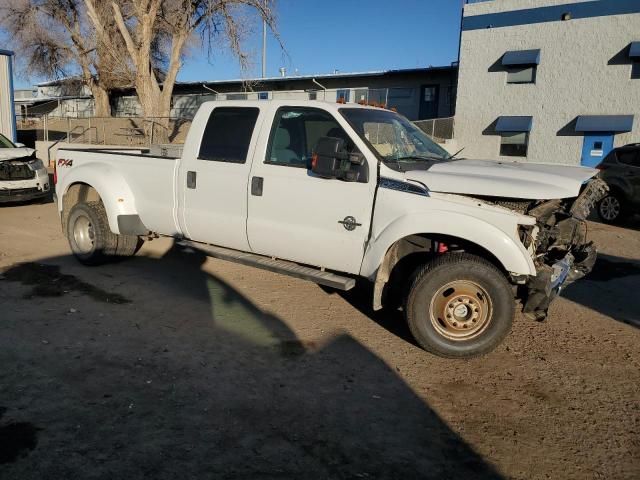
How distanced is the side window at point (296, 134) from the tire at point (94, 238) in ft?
8.30

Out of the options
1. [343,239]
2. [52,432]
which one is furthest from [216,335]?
[52,432]

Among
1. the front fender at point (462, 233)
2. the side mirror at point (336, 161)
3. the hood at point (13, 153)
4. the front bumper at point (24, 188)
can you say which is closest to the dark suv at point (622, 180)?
the front fender at point (462, 233)

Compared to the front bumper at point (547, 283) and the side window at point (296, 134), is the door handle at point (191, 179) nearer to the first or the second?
the side window at point (296, 134)

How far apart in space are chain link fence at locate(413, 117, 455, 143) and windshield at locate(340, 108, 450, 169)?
1759 cm

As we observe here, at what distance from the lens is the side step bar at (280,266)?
15.4 feet

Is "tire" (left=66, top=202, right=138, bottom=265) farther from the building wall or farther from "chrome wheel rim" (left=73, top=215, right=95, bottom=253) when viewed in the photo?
the building wall

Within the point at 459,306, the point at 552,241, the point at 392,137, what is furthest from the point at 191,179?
the point at 552,241

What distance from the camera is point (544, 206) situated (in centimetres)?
422

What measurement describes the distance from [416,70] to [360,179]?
26.3 meters

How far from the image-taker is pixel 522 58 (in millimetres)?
21625

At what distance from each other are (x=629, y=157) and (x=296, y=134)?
8538 mm

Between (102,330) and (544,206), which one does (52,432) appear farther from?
(544,206)

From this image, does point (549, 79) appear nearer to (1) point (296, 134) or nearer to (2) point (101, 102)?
(1) point (296, 134)

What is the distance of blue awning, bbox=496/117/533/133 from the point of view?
2206 cm
